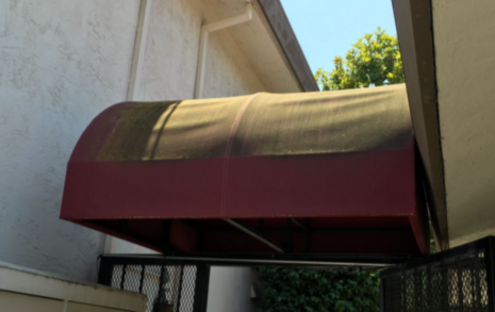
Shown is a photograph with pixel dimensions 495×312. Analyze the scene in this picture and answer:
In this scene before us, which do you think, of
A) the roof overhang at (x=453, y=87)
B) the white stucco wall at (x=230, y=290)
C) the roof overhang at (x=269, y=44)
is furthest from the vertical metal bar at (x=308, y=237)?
the roof overhang at (x=269, y=44)

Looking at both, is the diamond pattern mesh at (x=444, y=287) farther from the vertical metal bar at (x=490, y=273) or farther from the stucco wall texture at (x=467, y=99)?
the stucco wall texture at (x=467, y=99)

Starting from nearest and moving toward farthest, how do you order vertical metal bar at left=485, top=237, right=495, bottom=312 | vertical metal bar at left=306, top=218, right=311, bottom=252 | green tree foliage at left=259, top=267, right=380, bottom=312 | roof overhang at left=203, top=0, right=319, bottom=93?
vertical metal bar at left=485, top=237, right=495, bottom=312 → vertical metal bar at left=306, top=218, right=311, bottom=252 → roof overhang at left=203, top=0, right=319, bottom=93 → green tree foliage at left=259, top=267, right=380, bottom=312

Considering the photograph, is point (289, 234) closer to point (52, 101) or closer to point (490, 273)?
point (490, 273)

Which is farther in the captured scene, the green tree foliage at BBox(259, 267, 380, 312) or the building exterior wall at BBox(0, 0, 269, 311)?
the green tree foliage at BBox(259, 267, 380, 312)

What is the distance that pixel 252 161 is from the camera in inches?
153

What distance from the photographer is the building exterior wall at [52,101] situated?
4.56m

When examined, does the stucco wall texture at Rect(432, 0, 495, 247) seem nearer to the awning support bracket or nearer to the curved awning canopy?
the curved awning canopy

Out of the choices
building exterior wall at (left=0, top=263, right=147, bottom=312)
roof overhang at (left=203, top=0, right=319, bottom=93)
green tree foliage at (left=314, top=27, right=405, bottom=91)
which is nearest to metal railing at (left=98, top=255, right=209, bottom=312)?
building exterior wall at (left=0, top=263, right=147, bottom=312)

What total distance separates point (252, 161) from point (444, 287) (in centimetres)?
147

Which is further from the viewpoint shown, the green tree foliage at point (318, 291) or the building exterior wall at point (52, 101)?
the green tree foliage at point (318, 291)

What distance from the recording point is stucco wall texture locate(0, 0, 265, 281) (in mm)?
4555

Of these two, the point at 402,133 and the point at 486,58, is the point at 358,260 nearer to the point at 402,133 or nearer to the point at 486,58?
the point at 402,133

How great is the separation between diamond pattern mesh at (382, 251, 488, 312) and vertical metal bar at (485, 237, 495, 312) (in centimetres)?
6

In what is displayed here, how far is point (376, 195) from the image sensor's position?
356 cm
